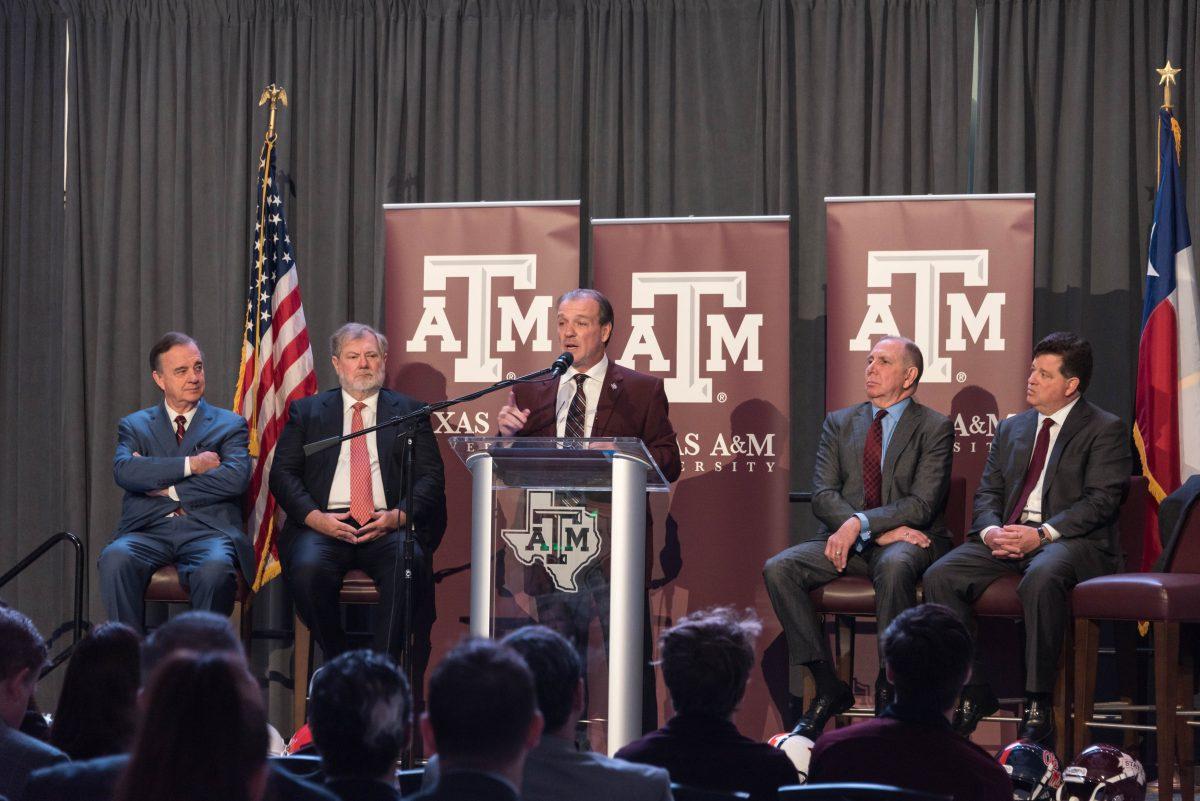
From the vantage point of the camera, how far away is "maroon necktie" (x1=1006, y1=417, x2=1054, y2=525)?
17.6ft

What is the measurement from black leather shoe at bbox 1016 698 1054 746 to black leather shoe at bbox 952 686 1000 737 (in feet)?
0.41

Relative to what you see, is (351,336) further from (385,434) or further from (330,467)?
(330,467)

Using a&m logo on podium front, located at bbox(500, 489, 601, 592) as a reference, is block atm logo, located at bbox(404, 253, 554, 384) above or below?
above

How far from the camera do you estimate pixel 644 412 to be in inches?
211

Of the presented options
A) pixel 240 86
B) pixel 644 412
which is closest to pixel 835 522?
pixel 644 412

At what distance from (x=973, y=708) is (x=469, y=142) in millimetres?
3800

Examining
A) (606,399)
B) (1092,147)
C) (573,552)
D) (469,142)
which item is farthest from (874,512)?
(469,142)

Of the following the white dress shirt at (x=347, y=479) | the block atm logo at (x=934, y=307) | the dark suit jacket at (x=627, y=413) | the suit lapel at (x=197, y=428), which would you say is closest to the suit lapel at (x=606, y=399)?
the dark suit jacket at (x=627, y=413)

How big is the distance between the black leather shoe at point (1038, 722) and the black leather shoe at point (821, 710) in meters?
0.64

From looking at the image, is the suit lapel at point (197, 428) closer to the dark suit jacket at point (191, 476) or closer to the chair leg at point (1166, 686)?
the dark suit jacket at point (191, 476)

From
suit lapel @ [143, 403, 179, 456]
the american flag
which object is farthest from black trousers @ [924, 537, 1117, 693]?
suit lapel @ [143, 403, 179, 456]

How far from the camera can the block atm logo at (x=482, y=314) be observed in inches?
242

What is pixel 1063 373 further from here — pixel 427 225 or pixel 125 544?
pixel 125 544

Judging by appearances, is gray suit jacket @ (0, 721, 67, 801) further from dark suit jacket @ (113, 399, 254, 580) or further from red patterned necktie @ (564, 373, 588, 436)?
dark suit jacket @ (113, 399, 254, 580)
